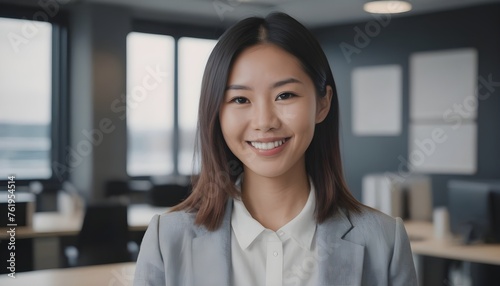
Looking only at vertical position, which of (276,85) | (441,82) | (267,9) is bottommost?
(276,85)

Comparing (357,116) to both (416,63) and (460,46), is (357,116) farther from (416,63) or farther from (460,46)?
(460,46)

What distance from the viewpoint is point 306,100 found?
3.78ft

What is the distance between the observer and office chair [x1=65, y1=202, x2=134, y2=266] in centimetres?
422

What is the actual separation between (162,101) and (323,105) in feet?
21.9

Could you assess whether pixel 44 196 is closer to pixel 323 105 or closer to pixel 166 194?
pixel 166 194

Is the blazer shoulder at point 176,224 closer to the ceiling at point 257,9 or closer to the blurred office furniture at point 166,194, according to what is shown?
the blurred office furniture at point 166,194

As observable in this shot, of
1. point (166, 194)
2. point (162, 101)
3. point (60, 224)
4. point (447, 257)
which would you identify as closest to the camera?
point (447, 257)

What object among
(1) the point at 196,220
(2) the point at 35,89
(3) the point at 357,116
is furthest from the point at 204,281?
(3) the point at 357,116

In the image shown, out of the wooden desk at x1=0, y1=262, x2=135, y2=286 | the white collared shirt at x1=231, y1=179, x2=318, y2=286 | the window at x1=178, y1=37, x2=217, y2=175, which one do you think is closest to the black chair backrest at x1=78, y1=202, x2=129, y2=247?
the wooden desk at x1=0, y1=262, x2=135, y2=286

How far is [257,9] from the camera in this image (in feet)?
23.8

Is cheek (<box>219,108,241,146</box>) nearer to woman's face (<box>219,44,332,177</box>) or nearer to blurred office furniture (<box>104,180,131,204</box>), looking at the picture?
woman's face (<box>219,44,332,177</box>)

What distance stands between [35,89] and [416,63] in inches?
162

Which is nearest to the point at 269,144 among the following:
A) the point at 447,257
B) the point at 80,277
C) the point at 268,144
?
the point at 268,144

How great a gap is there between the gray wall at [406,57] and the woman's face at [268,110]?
519cm
